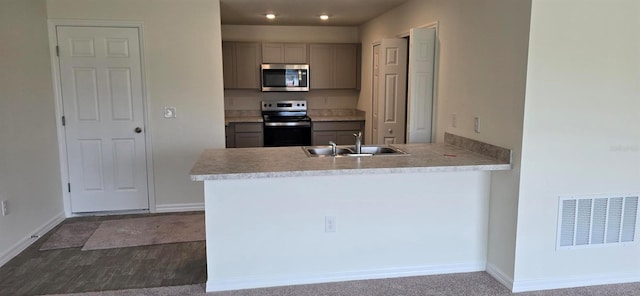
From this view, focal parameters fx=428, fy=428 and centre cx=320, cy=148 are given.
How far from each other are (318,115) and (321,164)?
4.10m

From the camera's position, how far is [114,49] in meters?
4.20

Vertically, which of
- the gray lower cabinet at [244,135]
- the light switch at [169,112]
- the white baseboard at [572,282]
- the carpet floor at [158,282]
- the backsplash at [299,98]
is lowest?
the carpet floor at [158,282]

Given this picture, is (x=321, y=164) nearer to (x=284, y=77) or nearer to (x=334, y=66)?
→ (x=284, y=77)

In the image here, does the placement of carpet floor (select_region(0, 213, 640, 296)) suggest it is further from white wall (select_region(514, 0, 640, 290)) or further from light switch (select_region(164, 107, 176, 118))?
light switch (select_region(164, 107, 176, 118))

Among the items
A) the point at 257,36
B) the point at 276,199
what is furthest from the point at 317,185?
the point at 257,36

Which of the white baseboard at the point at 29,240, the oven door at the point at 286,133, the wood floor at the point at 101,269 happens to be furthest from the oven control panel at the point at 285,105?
the wood floor at the point at 101,269

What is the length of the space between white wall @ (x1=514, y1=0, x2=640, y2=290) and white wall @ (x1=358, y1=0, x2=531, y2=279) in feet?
0.24

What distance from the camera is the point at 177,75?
4.31 meters

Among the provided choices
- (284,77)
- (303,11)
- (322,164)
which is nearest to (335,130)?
(284,77)

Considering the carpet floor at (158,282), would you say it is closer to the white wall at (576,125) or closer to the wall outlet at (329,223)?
the white wall at (576,125)

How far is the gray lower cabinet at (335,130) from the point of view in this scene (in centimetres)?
628

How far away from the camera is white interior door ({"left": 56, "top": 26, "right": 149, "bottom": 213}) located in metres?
4.18

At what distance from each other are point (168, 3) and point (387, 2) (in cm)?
225

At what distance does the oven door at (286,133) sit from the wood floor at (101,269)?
8.72 feet
